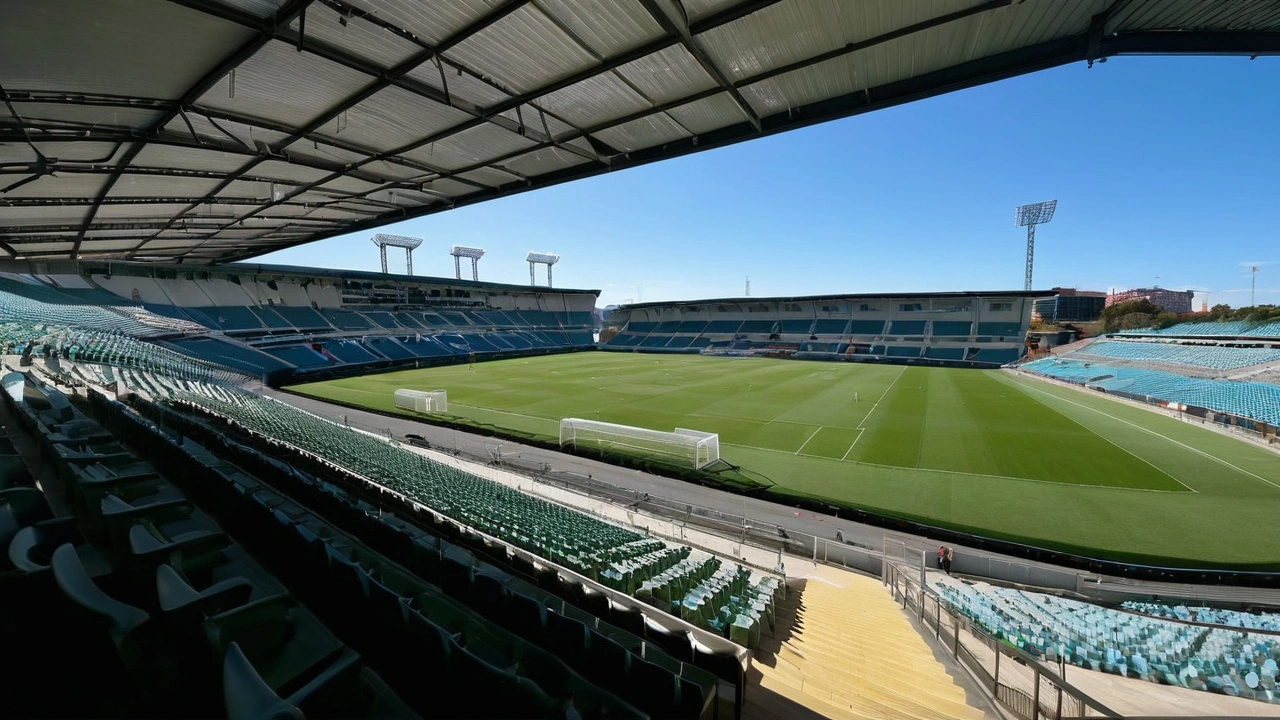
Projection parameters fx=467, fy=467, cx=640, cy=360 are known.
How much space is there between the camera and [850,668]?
5027mm

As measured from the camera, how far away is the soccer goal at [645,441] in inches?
665

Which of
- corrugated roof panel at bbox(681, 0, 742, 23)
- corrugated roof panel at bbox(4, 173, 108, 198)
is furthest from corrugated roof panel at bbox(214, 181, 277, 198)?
corrugated roof panel at bbox(681, 0, 742, 23)

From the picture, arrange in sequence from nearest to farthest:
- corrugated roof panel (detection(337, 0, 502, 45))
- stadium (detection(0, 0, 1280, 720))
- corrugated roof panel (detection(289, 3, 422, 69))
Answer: stadium (detection(0, 0, 1280, 720)), corrugated roof panel (detection(337, 0, 502, 45)), corrugated roof panel (detection(289, 3, 422, 69))

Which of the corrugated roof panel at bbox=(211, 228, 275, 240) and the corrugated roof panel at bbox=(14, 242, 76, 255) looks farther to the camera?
the corrugated roof panel at bbox=(14, 242, 76, 255)

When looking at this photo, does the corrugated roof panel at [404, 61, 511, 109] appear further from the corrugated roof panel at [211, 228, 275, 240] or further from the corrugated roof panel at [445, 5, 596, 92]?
the corrugated roof panel at [211, 228, 275, 240]

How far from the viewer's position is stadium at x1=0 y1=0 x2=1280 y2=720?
2.45m

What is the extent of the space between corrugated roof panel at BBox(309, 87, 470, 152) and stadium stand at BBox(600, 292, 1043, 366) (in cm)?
5172

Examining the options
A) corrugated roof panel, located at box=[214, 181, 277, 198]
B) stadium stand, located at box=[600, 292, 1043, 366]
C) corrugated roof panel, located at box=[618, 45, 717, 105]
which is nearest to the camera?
corrugated roof panel, located at box=[618, 45, 717, 105]

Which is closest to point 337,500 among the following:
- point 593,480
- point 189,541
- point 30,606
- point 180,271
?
point 189,541

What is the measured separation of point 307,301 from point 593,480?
5165cm

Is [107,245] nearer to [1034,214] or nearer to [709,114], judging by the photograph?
[709,114]

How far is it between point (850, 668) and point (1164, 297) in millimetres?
161028

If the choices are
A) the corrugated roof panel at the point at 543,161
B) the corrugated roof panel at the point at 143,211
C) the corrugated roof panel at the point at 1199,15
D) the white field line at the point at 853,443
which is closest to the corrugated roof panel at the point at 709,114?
the corrugated roof panel at the point at 543,161

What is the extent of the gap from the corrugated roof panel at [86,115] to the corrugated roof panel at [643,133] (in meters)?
8.02
